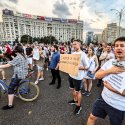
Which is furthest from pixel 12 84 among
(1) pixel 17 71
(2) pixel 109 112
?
(2) pixel 109 112

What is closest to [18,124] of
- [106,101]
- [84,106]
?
[84,106]

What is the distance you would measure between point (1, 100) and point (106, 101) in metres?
3.82

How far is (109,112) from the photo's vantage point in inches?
83.6

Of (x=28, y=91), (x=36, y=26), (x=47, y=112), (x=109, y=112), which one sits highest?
(x=36, y=26)

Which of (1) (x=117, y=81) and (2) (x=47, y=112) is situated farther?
(2) (x=47, y=112)

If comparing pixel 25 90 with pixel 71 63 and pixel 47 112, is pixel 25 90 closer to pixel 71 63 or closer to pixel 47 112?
pixel 47 112

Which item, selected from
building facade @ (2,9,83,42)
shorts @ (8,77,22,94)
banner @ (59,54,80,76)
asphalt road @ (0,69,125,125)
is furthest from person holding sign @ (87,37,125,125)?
building facade @ (2,9,83,42)

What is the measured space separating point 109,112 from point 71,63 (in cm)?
185

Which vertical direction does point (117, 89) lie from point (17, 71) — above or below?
above

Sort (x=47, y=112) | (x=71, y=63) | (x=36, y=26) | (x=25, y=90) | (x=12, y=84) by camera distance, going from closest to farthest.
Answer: (x=71, y=63) < (x=47, y=112) < (x=12, y=84) < (x=25, y=90) < (x=36, y=26)

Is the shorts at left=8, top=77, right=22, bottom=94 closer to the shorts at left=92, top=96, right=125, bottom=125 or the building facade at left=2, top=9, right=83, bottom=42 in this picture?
the shorts at left=92, top=96, right=125, bottom=125

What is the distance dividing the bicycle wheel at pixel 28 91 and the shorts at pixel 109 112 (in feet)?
9.62

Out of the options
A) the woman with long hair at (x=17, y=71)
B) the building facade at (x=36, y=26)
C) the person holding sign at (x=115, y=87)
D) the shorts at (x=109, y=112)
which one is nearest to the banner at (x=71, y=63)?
the woman with long hair at (x=17, y=71)

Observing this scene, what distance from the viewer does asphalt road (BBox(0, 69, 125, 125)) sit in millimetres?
3582
